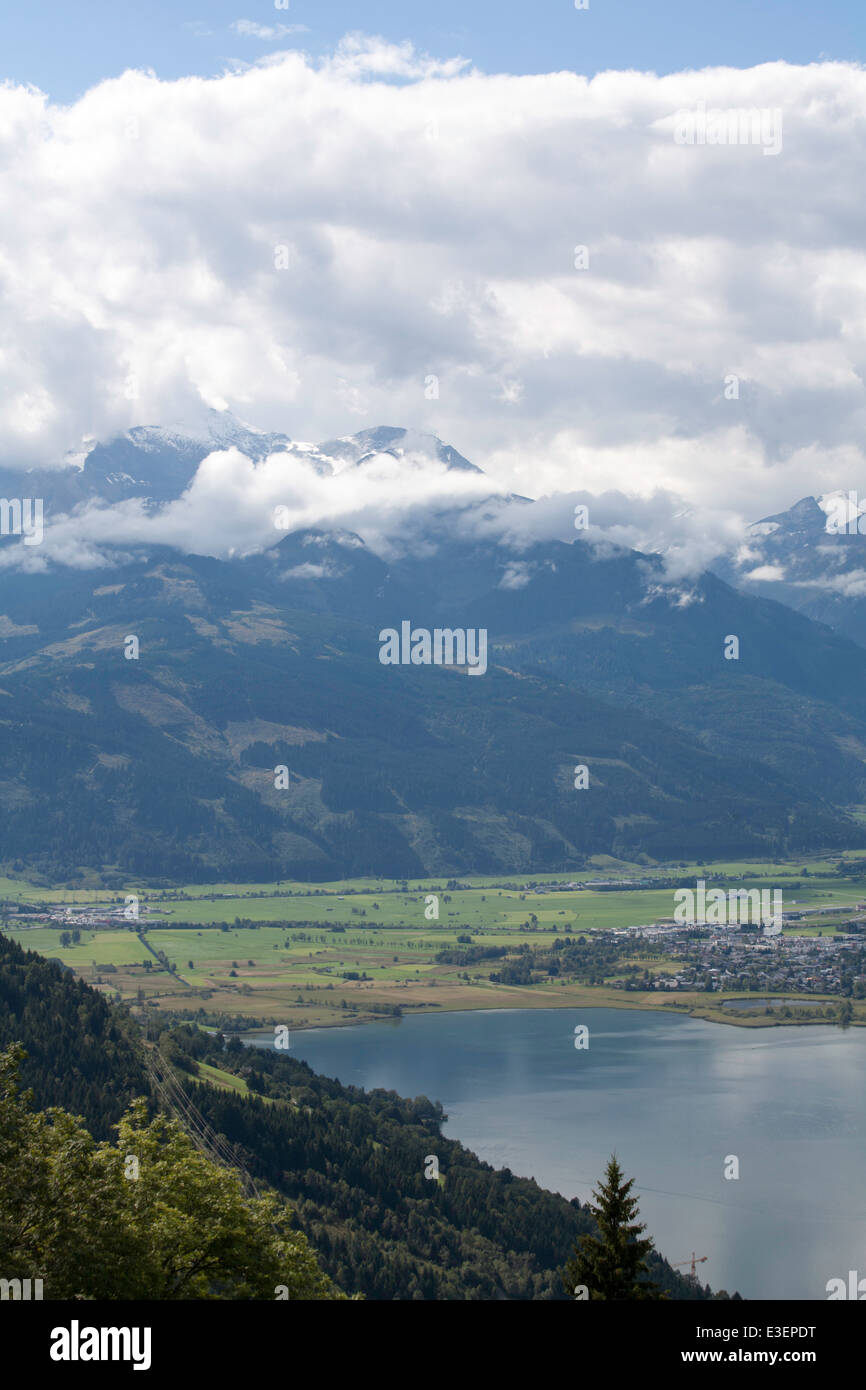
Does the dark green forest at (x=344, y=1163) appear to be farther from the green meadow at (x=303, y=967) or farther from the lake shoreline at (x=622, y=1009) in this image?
the green meadow at (x=303, y=967)

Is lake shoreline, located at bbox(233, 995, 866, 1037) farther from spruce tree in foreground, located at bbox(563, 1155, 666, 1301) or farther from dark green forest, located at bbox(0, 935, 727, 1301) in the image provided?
spruce tree in foreground, located at bbox(563, 1155, 666, 1301)

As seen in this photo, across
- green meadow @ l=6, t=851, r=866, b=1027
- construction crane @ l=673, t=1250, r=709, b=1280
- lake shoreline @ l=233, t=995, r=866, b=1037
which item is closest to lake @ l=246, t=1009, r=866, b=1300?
construction crane @ l=673, t=1250, r=709, b=1280

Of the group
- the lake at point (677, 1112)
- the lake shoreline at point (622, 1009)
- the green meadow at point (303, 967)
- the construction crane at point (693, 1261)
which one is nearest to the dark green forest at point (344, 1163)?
the construction crane at point (693, 1261)

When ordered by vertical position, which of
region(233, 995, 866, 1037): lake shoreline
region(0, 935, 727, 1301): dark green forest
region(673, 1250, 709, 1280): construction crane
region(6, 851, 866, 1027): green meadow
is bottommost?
region(673, 1250, 709, 1280): construction crane

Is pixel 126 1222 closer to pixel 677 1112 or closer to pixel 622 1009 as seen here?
pixel 677 1112

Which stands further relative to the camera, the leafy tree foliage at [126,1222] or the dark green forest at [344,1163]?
the dark green forest at [344,1163]

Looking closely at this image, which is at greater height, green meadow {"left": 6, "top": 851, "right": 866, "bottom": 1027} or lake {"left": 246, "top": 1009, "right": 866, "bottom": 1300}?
green meadow {"left": 6, "top": 851, "right": 866, "bottom": 1027}

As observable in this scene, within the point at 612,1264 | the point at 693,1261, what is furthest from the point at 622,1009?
the point at 612,1264
